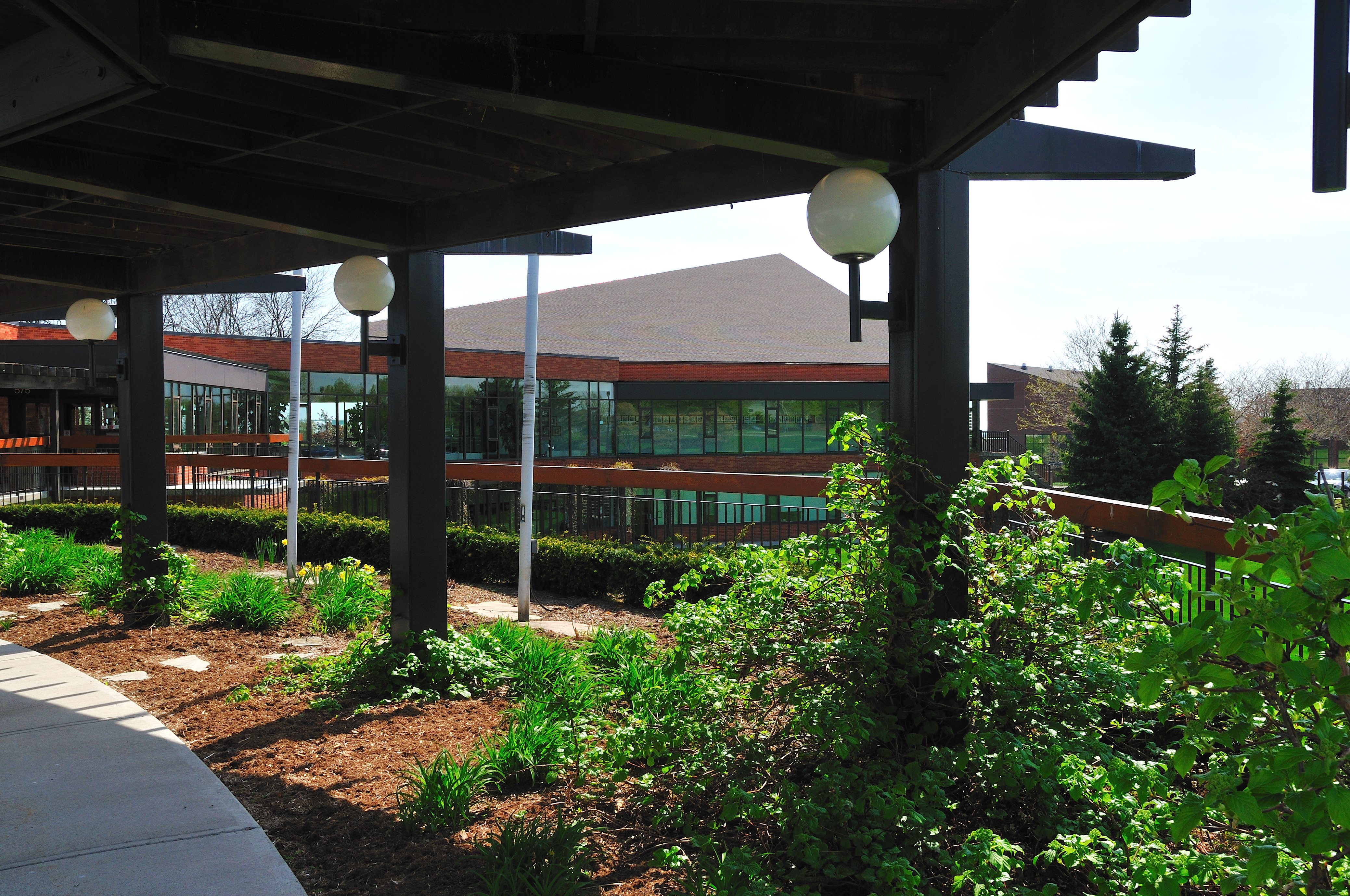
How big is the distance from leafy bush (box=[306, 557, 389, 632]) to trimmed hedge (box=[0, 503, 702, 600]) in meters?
0.82

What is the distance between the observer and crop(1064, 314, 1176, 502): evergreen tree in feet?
83.1

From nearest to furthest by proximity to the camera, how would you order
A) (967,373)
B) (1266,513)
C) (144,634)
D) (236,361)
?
(1266,513) < (967,373) < (144,634) < (236,361)

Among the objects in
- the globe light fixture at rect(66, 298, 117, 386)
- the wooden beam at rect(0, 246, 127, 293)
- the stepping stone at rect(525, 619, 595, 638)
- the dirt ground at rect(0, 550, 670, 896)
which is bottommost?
the stepping stone at rect(525, 619, 595, 638)

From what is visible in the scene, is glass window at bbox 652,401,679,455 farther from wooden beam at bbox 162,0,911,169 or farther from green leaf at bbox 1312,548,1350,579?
green leaf at bbox 1312,548,1350,579

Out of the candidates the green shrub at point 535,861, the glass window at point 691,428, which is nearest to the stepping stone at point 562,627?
the green shrub at point 535,861

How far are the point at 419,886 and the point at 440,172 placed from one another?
361 cm

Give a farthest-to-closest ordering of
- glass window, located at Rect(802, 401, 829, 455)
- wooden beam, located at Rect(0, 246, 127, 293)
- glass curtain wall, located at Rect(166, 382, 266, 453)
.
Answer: glass window, located at Rect(802, 401, 829, 455) < glass curtain wall, located at Rect(166, 382, 266, 453) < wooden beam, located at Rect(0, 246, 127, 293)

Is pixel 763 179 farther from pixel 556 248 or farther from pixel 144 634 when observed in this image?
pixel 144 634

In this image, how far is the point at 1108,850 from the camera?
2383 mm

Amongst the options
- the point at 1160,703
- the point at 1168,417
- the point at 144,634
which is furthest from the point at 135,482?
the point at 1168,417

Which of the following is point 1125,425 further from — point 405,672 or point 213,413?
point 213,413

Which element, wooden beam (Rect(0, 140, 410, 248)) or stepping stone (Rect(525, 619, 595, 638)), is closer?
wooden beam (Rect(0, 140, 410, 248))

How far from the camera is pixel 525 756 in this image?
3.82 metres

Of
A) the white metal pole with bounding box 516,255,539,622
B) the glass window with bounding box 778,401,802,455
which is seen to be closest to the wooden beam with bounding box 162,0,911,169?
the white metal pole with bounding box 516,255,539,622
